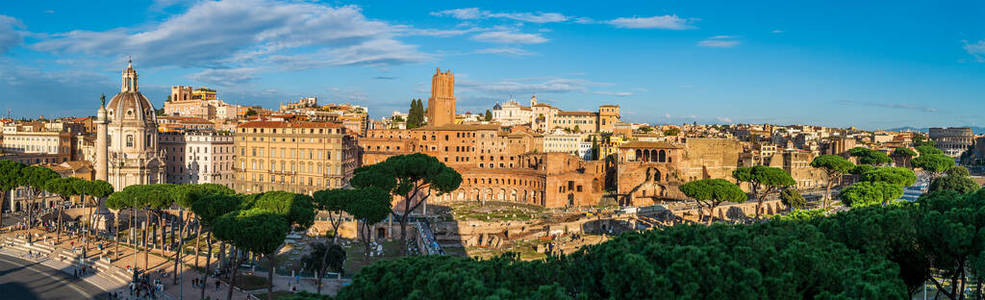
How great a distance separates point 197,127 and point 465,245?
64.5 metres

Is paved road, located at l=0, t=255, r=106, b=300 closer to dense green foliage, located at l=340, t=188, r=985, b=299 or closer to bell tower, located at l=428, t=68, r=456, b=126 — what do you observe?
dense green foliage, located at l=340, t=188, r=985, b=299

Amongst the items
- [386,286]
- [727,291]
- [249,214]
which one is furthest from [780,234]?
[249,214]

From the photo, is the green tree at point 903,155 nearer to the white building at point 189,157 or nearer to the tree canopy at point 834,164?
the tree canopy at point 834,164

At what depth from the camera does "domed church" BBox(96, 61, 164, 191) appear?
66500 millimetres

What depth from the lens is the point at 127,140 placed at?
68938mm

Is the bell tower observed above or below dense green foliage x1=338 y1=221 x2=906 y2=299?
above

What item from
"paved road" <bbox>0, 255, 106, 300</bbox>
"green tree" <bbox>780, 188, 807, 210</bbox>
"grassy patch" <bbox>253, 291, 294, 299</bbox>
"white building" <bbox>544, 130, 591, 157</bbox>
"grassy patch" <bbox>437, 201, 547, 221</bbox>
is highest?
"white building" <bbox>544, 130, 591, 157</bbox>

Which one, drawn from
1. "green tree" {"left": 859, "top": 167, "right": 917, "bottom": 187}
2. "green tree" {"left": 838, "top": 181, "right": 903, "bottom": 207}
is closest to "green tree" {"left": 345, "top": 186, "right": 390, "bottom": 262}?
"green tree" {"left": 838, "top": 181, "right": 903, "bottom": 207}

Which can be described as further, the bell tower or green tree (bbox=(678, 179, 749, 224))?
the bell tower

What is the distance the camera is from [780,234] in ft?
69.4

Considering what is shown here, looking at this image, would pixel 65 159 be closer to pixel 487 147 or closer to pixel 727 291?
pixel 487 147

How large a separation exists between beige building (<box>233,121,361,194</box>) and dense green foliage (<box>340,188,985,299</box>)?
5614cm

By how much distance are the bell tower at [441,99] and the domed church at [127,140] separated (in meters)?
43.9

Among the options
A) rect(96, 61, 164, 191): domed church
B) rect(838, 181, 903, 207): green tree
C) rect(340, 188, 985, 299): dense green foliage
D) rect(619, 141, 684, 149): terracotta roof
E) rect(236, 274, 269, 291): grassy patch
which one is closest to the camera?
rect(340, 188, 985, 299): dense green foliage
